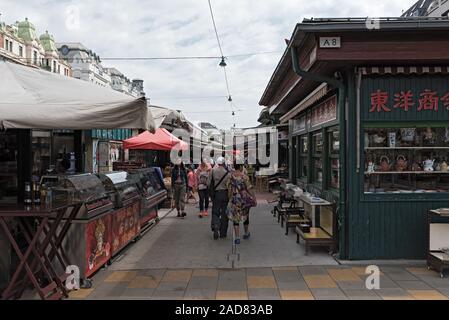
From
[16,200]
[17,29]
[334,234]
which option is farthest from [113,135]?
[17,29]

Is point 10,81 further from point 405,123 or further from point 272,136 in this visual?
point 272,136

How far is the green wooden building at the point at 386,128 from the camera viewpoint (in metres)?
5.92

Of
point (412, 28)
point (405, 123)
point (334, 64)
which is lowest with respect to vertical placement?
point (405, 123)

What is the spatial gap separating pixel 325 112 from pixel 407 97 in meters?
1.75

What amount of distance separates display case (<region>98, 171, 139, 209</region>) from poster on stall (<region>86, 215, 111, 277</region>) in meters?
0.55

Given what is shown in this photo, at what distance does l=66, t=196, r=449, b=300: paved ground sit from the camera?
16.2 ft

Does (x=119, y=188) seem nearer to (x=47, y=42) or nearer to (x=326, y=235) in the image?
(x=326, y=235)

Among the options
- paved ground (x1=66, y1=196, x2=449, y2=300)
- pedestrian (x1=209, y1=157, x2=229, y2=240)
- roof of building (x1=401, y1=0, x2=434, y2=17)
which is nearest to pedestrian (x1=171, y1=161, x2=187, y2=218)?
pedestrian (x1=209, y1=157, x2=229, y2=240)

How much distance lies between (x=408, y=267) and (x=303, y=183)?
4.60m

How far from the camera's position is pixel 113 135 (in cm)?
1501

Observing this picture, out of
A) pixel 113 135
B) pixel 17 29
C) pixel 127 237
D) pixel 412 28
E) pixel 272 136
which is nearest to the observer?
pixel 412 28

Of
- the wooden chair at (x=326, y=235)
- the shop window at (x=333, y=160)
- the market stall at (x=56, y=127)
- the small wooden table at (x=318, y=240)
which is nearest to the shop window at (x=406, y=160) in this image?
the wooden chair at (x=326, y=235)

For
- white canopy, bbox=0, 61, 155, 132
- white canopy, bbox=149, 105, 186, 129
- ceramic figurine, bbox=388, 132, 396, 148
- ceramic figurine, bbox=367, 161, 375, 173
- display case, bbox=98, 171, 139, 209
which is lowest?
display case, bbox=98, 171, 139, 209
